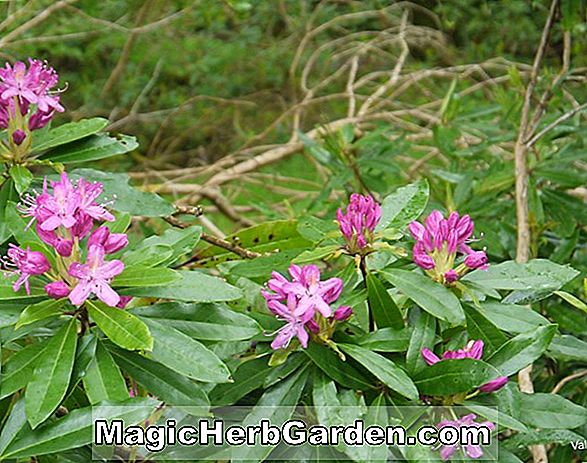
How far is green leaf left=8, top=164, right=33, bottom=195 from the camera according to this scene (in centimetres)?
96

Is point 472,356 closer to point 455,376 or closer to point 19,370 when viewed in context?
point 455,376

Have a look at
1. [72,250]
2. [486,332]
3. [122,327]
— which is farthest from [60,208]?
[486,332]

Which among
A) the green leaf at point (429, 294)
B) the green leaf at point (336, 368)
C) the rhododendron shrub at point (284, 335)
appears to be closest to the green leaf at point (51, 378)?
the rhododendron shrub at point (284, 335)

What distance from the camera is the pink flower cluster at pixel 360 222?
0.86 metres

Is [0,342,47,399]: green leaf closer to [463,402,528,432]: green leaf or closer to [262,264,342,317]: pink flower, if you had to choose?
[262,264,342,317]: pink flower

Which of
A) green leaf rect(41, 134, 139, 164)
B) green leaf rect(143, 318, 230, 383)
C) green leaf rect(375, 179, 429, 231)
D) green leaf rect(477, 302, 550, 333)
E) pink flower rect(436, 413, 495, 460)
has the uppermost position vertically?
green leaf rect(41, 134, 139, 164)

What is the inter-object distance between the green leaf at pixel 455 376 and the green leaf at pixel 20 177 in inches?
21.0

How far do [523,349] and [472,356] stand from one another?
55 mm

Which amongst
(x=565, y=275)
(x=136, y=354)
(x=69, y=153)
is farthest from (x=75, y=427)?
(x=565, y=275)

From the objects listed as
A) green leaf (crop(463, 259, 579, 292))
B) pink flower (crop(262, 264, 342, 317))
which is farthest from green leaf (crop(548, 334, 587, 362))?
pink flower (crop(262, 264, 342, 317))

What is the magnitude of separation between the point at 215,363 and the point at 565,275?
16.3 inches

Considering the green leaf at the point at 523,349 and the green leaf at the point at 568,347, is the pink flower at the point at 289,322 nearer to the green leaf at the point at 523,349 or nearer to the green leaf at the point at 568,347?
the green leaf at the point at 523,349

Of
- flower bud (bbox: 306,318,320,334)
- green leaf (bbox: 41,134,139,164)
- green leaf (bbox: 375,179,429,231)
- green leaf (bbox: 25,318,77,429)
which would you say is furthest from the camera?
green leaf (bbox: 41,134,139,164)

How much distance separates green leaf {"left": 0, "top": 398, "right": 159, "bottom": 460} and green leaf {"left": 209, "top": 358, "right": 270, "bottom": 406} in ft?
0.31
